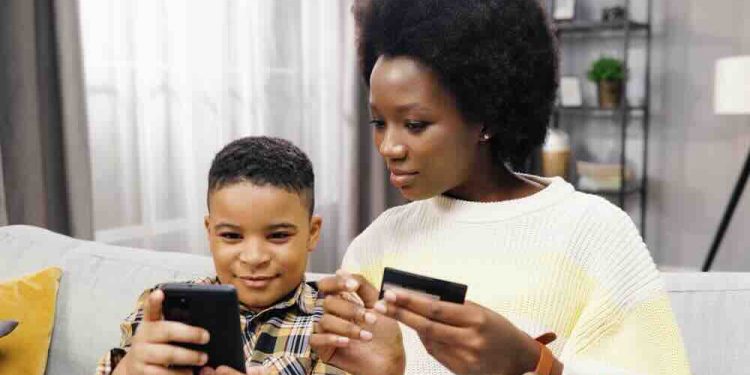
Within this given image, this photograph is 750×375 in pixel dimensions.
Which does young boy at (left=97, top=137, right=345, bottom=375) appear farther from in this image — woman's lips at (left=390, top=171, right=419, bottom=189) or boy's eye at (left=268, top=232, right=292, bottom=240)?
woman's lips at (left=390, top=171, right=419, bottom=189)

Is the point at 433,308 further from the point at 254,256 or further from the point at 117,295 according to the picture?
the point at 117,295

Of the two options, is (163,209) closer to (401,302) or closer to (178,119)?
(178,119)

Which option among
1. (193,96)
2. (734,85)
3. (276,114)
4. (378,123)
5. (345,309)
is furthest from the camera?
(734,85)

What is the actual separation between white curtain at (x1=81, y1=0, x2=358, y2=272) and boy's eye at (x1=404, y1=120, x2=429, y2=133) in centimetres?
164

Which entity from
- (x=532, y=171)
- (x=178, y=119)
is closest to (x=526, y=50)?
(x=178, y=119)

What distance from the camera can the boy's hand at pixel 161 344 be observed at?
0.75 m

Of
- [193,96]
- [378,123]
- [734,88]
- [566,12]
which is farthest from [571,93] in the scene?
[378,123]

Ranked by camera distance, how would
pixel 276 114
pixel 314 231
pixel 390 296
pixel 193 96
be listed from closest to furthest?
Answer: pixel 390 296, pixel 314 231, pixel 193 96, pixel 276 114

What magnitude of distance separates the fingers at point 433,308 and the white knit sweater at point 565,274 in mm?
181

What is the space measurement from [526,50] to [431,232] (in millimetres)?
255

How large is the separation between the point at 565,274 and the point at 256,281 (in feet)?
1.28

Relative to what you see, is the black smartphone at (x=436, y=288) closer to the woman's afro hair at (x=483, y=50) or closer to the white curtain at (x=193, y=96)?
the woman's afro hair at (x=483, y=50)

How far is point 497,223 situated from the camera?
94cm

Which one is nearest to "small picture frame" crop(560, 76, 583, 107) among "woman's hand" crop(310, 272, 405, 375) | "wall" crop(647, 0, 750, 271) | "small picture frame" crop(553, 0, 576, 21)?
"small picture frame" crop(553, 0, 576, 21)
